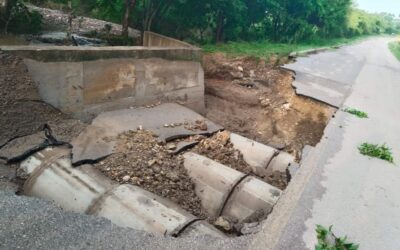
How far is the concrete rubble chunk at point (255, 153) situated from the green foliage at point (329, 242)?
3.31 meters

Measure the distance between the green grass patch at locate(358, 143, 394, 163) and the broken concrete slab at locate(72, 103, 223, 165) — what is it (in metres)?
3.02

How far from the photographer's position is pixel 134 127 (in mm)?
7031

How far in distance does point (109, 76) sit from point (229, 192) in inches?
143

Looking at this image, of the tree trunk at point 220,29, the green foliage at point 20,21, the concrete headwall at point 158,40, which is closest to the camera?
the concrete headwall at point 158,40

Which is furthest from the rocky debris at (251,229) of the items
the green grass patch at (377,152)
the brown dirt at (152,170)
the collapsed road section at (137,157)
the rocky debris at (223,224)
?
the green grass patch at (377,152)

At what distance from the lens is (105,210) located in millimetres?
4887

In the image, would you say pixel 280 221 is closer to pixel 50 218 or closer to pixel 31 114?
pixel 50 218

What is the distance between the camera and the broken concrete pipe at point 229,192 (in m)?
5.59

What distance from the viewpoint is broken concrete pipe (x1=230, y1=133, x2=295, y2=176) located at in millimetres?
7299

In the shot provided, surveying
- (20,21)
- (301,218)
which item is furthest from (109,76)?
(20,21)

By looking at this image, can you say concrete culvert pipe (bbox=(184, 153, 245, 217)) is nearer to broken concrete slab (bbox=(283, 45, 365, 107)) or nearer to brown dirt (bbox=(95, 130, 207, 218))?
brown dirt (bbox=(95, 130, 207, 218))

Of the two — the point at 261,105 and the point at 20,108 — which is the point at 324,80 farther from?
the point at 20,108

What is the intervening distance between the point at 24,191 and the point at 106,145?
1.46 meters

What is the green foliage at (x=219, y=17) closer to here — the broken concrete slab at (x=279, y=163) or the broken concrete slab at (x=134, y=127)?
the broken concrete slab at (x=134, y=127)
